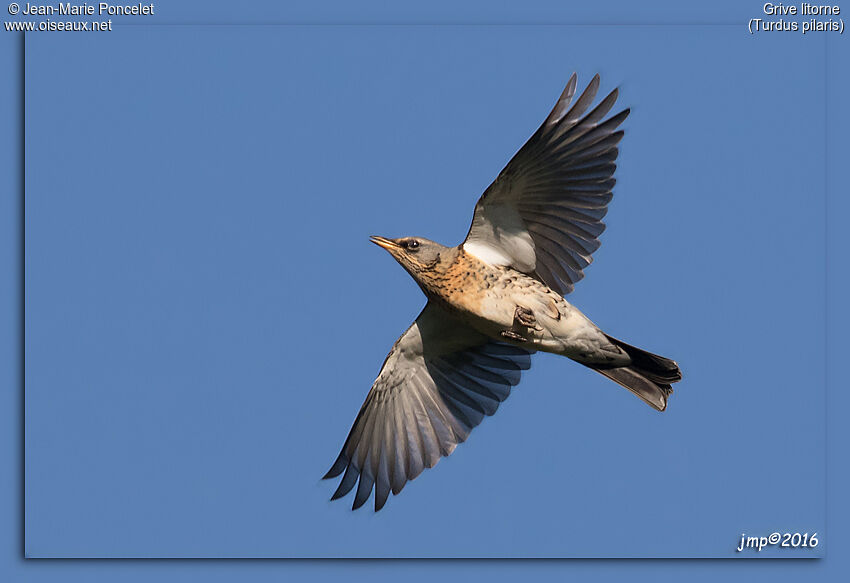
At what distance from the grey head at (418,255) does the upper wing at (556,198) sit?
0.35 metres

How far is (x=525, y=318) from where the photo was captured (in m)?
9.38

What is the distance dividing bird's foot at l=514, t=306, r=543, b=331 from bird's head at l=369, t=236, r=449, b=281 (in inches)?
25.5

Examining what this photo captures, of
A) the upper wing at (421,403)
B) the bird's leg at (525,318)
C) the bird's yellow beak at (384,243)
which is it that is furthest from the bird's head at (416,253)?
the upper wing at (421,403)

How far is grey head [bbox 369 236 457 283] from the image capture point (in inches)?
370

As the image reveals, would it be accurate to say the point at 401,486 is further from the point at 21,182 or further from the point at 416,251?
the point at 21,182

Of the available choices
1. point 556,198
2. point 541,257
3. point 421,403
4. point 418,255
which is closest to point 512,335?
point 541,257

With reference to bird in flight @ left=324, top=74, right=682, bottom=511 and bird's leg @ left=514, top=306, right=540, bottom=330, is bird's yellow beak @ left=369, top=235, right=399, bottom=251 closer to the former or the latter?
bird in flight @ left=324, top=74, right=682, bottom=511

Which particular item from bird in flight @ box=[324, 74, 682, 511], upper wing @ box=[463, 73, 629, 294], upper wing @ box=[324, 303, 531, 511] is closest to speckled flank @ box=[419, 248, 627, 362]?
bird in flight @ box=[324, 74, 682, 511]

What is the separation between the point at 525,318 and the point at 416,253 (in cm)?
88

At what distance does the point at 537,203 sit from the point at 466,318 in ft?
3.15

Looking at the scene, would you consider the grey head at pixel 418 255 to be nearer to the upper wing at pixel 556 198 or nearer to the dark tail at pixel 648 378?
the upper wing at pixel 556 198

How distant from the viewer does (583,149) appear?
9.39m

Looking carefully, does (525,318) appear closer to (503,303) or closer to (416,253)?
(503,303)

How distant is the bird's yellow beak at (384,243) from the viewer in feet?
31.0
